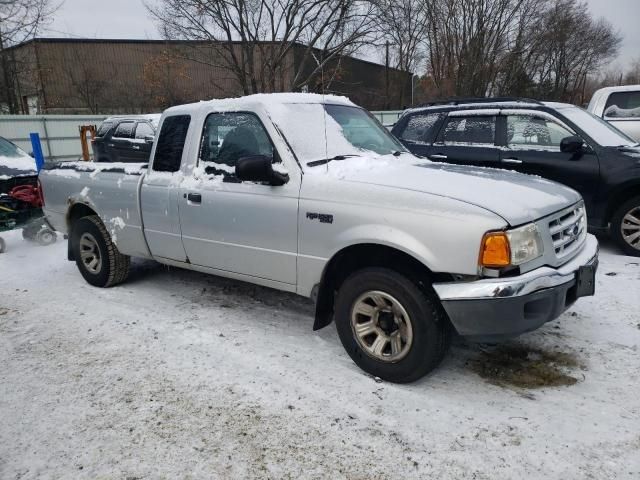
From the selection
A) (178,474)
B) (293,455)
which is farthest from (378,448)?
(178,474)

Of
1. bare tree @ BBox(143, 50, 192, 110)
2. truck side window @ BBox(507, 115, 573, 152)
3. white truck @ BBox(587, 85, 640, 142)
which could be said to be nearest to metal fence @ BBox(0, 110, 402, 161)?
white truck @ BBox(587, 85, 640, 142)

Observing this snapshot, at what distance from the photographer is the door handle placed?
13.2 ft

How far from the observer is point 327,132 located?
3854 mm

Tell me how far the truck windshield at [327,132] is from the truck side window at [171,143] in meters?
1.04

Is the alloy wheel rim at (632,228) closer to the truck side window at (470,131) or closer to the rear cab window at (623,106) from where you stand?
the truck side window at (470,131)

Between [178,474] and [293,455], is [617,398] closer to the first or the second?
[293,455]

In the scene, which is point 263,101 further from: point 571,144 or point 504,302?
point 571,144

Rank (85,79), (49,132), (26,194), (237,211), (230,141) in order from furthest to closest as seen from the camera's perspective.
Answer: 1. (85,79)
2. (49,132)
3. (26,194)
4. (230,141)
5. (237,211)

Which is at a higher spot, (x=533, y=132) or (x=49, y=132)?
(x=533, y=132)

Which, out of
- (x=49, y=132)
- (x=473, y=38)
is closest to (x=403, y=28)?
(x=473, y=38)

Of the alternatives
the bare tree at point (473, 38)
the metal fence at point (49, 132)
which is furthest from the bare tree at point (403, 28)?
the metal fence at point (49, 132)

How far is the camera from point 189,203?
4094mm

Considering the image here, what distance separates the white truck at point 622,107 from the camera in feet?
27.4

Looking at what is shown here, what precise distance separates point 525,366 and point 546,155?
3.67 meters
